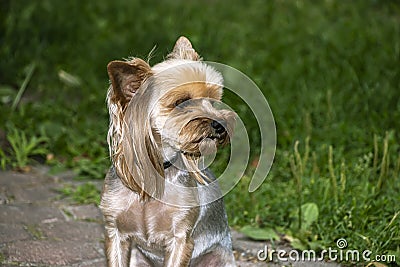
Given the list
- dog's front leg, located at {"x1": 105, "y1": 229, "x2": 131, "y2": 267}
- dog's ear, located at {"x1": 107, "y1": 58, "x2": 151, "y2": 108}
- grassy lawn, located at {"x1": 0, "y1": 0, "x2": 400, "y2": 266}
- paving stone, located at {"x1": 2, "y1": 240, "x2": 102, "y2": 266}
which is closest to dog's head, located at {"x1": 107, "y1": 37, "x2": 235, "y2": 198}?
dog's ear, located at {"x1": 107, "y1": 58, "x2": 151, "y2": 108}

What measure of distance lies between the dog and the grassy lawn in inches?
41.3

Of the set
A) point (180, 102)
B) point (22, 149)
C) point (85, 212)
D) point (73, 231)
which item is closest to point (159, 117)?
point (180, 102)

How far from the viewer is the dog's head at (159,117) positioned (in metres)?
3.48

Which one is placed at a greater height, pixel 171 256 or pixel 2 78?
pixel 2 78

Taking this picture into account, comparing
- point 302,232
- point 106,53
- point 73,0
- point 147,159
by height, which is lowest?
point 302,232

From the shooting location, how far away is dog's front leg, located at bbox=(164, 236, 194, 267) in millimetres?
3668

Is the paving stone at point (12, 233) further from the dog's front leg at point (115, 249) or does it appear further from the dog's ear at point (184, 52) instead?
the dog's ear at point (184, 52)

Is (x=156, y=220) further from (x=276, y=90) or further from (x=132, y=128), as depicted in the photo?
(x=276, y=90)

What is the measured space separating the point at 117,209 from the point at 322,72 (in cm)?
397

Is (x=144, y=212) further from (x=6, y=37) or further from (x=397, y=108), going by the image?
(x=6, y=37)

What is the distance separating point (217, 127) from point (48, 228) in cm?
185

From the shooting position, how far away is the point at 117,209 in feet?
12.1

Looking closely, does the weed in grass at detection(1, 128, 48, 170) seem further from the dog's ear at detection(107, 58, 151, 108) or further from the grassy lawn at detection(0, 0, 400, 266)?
the dog's ear at detection(107, 58, 151, 108)

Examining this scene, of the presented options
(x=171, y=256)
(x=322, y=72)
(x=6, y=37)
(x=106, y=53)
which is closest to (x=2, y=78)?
(x=6, y=37)
